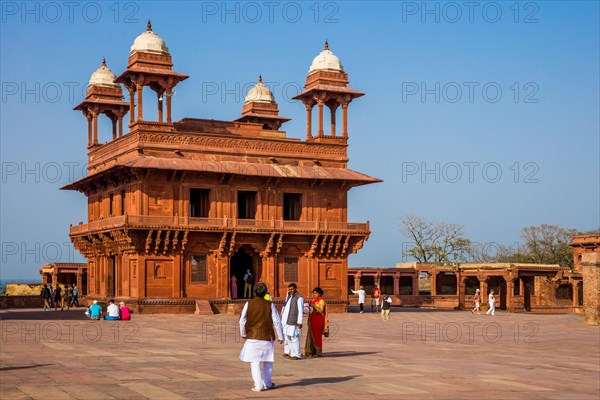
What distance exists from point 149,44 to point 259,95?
486 inches

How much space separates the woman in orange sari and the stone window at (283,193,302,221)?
76.3ft

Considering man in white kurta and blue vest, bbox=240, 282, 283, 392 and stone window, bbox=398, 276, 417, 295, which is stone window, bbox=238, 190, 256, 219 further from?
stone window, bbox=398, 276, 417, 295

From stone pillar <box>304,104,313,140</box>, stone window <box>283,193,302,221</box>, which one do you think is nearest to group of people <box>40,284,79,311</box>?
stone window <box>283,193,302,221</box>

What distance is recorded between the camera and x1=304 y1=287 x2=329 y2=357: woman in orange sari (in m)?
18.9

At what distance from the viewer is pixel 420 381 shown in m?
14.9

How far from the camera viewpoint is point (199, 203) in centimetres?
4091

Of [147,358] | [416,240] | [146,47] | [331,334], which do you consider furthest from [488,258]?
[147,358]

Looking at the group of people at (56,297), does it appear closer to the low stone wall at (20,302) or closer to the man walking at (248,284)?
the low stone wall at (20,302)

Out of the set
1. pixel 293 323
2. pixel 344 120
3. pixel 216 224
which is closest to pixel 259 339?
pixel 293 323

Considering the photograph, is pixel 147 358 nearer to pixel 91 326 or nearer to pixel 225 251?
pixel 91 326

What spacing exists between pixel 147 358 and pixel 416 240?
2589 inches

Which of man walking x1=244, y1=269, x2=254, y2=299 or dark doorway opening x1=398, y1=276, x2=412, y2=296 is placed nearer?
man walking x1=244, y1=269, x2=254, y2=299

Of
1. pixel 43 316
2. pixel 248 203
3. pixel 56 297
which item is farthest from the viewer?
pixel 56 297

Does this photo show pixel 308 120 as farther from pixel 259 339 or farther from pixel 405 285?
pixel 259 339
